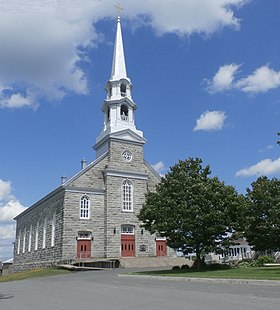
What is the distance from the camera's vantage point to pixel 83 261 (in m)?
35.0

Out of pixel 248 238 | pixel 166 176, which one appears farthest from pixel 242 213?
pixel 248 238

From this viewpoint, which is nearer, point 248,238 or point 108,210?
point 248,238

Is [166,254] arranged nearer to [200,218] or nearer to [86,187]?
[86,187]

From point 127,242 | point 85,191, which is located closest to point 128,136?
point 85,191

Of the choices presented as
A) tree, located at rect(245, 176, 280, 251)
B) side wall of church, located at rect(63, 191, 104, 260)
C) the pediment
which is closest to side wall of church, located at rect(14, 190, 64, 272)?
side wall of church, located at rect(63, 191, 104, 260)

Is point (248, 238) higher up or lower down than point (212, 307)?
higher up

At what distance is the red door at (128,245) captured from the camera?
3887 centimetres

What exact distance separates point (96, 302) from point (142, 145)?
32.9 metres

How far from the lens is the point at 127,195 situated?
135 ft

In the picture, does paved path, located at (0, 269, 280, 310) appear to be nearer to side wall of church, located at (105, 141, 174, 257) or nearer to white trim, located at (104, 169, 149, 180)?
side wall of church, located at (105, 141, 174, 257)

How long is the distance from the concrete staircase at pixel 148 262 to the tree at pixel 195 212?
9.74 meters

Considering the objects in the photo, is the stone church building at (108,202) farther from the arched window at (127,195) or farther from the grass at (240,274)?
the grass at (240,274)

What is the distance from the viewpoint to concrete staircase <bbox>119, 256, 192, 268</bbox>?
34406 mm

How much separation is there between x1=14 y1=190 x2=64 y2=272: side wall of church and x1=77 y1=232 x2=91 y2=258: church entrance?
6.05 feet
